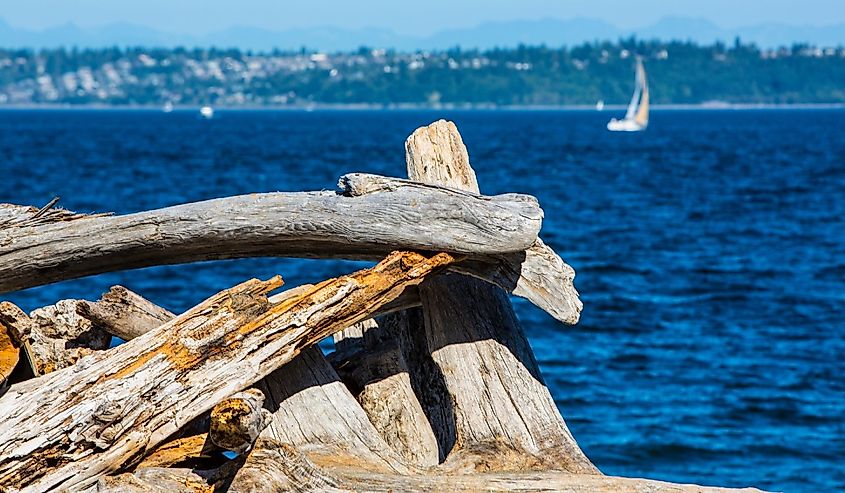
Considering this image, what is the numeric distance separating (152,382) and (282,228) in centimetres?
94

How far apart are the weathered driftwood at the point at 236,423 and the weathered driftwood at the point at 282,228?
40.4 inches

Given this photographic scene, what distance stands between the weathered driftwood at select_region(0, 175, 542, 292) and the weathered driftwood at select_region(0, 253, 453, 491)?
27 centimetres

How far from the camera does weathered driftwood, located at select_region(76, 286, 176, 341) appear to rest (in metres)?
5.98

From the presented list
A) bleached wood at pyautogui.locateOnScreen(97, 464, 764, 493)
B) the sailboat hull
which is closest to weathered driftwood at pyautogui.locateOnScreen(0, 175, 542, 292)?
bleached wood at pyautogui.locateOnScreen(97, 464, 764, 493)

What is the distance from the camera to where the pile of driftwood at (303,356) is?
464cm

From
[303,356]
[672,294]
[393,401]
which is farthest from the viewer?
[672,294]

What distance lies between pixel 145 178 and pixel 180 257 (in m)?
39.5

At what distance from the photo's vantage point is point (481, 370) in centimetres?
582

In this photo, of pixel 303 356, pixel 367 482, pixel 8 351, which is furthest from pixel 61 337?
pixel 367 482

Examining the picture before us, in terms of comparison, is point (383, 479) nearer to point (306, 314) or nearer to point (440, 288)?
point (306, 314)

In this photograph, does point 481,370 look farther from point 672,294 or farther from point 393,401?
point 672,294

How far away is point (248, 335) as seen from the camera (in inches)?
195

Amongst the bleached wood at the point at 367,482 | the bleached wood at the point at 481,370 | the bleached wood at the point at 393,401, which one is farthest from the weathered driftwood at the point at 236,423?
the bleached wood at the point at 393,401

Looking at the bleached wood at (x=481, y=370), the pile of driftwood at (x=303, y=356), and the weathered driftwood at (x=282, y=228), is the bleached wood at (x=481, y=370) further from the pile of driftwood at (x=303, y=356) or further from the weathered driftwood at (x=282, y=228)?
the weathered driftwood at (x=282, y=228)
